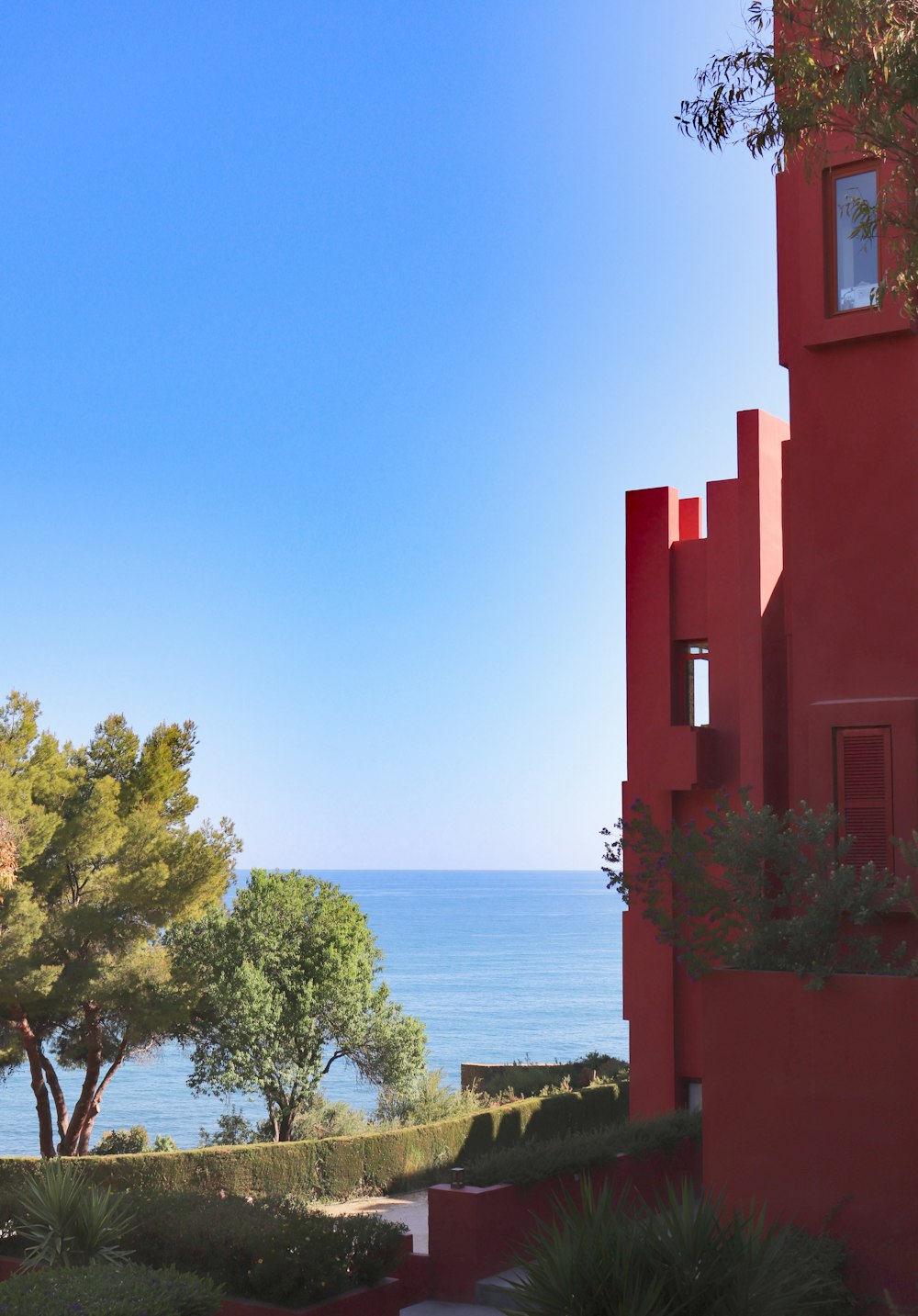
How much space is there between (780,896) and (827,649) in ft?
7.26

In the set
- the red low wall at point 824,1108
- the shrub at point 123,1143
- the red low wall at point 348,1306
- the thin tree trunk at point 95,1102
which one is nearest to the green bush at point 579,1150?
the red low wall at point 348,1306

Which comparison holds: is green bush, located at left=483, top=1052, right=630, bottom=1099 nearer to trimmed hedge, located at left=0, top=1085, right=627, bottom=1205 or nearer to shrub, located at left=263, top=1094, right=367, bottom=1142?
shrub, located at left=263, top=1094, right=367, bottom=1142

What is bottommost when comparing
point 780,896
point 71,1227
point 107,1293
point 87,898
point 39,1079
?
point 39,1079

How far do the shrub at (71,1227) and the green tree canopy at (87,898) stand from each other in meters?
13.3

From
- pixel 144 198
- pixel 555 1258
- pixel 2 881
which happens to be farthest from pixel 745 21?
pixel 144 198

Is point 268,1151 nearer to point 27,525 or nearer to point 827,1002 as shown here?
point 827,1002

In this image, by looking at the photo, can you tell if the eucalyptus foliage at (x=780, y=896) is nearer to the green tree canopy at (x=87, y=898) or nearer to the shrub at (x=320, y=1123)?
the green tree canopy at (x=87, y=898)

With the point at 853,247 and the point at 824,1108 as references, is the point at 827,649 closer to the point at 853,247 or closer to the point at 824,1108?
the point at 853,247

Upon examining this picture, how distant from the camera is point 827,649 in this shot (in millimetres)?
10125

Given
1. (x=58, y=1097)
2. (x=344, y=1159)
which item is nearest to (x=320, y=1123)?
(x=344, y=1159)

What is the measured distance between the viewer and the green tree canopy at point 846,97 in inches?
321

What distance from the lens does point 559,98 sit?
1848 centimetres

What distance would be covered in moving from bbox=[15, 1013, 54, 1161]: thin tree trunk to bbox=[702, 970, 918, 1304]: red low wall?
18.2 m

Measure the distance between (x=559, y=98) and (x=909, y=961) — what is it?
561 inches
